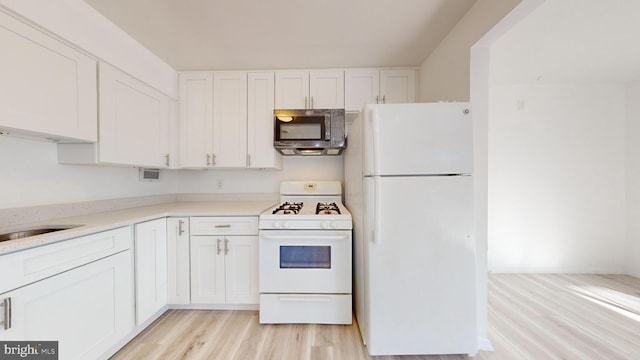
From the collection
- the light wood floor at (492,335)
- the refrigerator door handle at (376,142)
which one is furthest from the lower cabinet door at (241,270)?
the refrigerator door handle at (376,142)

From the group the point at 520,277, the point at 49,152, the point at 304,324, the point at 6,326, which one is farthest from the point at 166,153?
the point at 520,277

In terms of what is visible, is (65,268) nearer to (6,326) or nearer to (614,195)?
(6,326)

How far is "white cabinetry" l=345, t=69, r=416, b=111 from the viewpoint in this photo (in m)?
2.45

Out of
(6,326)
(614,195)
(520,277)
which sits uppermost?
(614,195)

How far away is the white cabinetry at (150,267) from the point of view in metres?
1.71

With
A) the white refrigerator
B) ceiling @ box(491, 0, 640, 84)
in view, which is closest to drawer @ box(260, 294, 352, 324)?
the white refrigerator

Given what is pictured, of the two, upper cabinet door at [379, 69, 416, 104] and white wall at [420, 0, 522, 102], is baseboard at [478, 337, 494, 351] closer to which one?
white wall at [420, 0, 522, 102]

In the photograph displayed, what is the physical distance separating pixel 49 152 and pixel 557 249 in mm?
5335

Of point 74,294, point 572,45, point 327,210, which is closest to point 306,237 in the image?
point 327,210

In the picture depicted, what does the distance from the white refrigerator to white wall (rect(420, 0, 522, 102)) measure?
0.45 metres

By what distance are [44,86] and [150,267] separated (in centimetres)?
137

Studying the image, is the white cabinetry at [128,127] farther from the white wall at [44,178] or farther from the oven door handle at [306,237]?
the oven door handle at [306,237]

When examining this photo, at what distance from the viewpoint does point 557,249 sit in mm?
2977

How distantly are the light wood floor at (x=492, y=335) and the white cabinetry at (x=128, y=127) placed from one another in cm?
143
